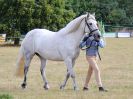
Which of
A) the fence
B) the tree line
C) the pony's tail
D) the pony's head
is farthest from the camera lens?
the fence

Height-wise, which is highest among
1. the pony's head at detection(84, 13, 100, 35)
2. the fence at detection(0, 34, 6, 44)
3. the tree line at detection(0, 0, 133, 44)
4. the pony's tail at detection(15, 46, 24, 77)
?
the pony's head at detection(84, 13, 100, 35)

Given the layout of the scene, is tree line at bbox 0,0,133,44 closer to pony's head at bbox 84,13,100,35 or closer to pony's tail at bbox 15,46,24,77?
pony's tail at bbox 15,46,24,77

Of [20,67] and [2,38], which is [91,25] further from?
[2,38]

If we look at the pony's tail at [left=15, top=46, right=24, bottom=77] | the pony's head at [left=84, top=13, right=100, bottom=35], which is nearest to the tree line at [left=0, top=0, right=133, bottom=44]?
the pony's tail at [left=15, top=46, right=24, bottom=77]

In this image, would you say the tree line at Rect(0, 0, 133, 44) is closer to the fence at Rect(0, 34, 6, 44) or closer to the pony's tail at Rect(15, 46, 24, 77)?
the fence at Rect(0, 34, 6, 44)

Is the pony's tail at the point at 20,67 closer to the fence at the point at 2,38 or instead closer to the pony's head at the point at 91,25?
the pony's head at the point at 91,25

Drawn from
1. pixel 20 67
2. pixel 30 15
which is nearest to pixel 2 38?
pixel 30 15

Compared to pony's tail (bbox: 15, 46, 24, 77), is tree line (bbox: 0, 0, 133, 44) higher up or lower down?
lower down

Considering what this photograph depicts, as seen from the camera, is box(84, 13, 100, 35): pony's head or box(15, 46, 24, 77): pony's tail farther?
box(15, 46, 24, 77): pony's tail

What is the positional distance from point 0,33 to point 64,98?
39853 millimetres

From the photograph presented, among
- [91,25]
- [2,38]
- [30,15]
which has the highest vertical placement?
[91,25]

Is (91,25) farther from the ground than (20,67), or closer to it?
farther from the ground

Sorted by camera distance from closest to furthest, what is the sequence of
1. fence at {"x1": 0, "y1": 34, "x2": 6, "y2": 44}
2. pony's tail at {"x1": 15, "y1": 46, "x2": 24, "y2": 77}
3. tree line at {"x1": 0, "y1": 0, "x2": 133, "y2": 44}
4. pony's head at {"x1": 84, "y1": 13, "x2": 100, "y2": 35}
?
pony's head at {"x1": 84, "y1": 13, "x2": 100, "y2": 35}, pony's tail at {"x1": 15, "y1": 46, "x2": 24, "y2": 77}, tree line at {"x1": 0, "y1": 0, "x2": 133, "y2": 44}, fence at {"x1": 0, "y1": 34, "x2": 6, "y2": 44}

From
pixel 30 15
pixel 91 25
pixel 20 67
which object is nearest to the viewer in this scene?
pixel 91 25
